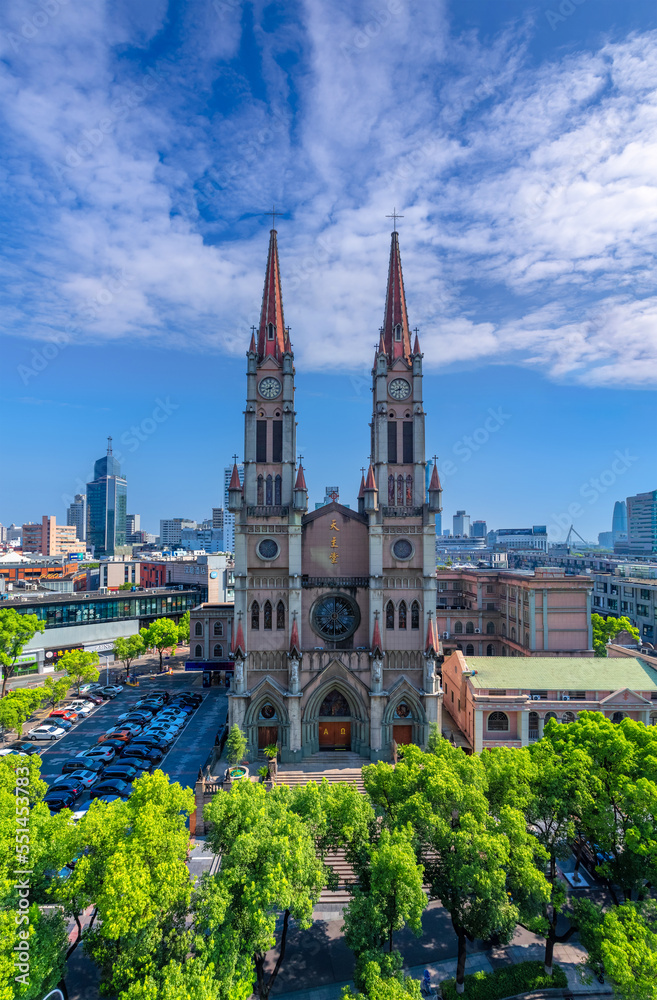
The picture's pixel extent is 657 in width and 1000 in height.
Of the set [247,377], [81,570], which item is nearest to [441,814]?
[247,377]

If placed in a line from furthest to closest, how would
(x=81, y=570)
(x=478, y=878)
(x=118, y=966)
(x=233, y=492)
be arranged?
(x=81, y=570), (x=233, y=492), (x=478, y=878), (x=118, y=966)

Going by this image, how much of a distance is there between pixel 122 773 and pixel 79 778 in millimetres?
3216

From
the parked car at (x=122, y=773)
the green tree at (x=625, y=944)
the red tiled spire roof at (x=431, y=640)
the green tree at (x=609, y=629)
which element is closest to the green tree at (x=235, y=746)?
the parked car at (x=122, y=773)

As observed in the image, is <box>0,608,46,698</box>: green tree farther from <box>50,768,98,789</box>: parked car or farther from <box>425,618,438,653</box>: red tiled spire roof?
<box>425,618,438,653</box>: red tiled spire roof

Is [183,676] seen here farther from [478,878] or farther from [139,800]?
[478,878]

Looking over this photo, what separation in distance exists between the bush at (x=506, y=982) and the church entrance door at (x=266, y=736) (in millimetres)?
23714

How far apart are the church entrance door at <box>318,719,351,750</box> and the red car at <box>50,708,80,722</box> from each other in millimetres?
29253

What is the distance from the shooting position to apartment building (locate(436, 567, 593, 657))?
198 feet

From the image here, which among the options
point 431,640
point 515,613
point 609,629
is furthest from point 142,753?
point 609,629

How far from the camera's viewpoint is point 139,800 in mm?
23609

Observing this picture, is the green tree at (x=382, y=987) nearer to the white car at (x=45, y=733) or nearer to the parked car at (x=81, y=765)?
the parked car at (x=81, y=765)

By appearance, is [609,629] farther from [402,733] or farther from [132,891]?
[132,891]

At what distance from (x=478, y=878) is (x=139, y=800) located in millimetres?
14924

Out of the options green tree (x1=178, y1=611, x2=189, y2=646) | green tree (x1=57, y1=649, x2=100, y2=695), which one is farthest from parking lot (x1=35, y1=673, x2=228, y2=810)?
green tree (x1=178, y1=611, x2=189, y2=646)
